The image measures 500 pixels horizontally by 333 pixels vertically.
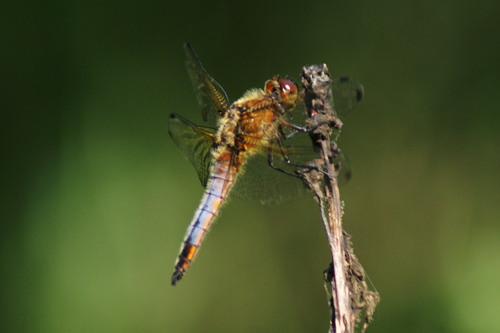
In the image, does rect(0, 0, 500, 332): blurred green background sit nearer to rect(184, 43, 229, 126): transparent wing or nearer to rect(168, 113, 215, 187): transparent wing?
rect(184, 43, 229, 126): transparent wing

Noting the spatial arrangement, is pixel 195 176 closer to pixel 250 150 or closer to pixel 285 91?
pixel 250 150

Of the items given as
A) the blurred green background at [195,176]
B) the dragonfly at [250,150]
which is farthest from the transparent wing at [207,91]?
the blurred green background at [195,176]

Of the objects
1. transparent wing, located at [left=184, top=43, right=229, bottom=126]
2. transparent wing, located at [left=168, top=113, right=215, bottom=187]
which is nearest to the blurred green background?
transparent wing, located at [left=184, top=43, right=229, bottom=126]

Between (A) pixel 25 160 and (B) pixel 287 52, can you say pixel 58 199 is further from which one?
(B) pixel 287 52

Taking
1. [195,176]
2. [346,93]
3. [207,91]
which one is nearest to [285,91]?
[346,93]

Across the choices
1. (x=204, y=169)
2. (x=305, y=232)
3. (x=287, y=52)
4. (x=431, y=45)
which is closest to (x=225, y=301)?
(x=305, y=232)
